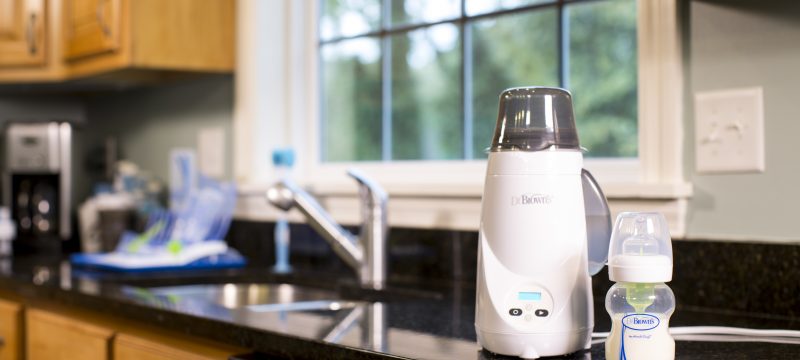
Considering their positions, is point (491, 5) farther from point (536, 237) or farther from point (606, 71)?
point (536, 237)

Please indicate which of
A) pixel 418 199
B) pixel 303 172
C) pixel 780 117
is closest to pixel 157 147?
pixel 303 172

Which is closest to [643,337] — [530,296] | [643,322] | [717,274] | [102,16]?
[643,322]

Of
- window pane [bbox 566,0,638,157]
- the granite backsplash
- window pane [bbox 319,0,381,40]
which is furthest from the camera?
window pane [bbox 319,0,381,40]

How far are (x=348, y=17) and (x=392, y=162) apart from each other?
403 mm

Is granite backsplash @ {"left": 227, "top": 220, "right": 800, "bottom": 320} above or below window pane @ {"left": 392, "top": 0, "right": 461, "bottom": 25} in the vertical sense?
below

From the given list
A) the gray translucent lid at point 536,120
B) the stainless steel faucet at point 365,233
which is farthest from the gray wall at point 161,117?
the gray translucent lid at point 536,120

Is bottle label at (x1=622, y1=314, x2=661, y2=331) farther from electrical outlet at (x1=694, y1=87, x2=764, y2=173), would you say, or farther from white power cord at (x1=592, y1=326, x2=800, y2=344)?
electrical outlet at (x1=694, y1=87, x2=764, y2=173)

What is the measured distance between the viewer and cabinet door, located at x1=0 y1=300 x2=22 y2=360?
198 centimetres

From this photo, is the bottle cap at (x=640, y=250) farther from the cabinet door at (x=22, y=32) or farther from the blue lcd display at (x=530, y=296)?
the cabinet door at (x=22, y=32)

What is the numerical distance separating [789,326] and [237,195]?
4.92ft

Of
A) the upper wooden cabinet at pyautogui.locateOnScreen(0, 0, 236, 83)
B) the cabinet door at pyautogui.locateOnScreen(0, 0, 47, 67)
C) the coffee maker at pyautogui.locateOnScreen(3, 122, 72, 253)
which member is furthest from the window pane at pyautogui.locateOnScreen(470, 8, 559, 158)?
the coffee maker at pyautogui.locateOnScreen(3, 122, 72, 253)

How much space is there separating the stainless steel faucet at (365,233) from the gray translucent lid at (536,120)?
799 millimetres

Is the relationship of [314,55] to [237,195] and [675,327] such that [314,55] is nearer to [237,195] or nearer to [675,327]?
[237,195]

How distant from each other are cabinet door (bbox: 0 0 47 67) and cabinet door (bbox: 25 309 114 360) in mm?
975
